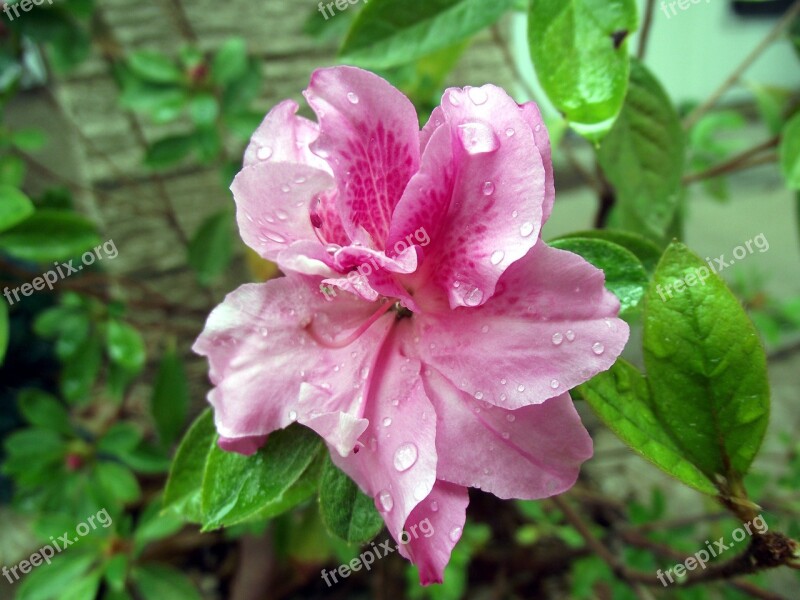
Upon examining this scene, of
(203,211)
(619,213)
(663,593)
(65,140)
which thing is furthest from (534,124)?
(65,140)

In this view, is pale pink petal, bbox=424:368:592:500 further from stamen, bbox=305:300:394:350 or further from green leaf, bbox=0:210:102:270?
green leaf, bbox=0:210:102:270

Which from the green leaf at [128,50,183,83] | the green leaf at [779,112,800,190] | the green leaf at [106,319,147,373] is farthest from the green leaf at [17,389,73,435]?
the green leaf at [779,112,800,190]

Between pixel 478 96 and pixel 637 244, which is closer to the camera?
pixel 478 96

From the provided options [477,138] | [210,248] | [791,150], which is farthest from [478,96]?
[210,248]

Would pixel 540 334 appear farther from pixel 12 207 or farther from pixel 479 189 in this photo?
pixel 12 207

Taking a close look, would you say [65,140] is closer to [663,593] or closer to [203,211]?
[203,211]
